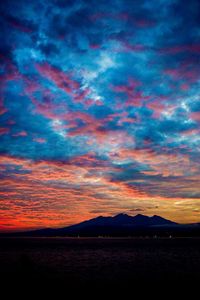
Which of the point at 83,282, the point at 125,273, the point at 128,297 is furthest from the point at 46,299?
the point at 125,273

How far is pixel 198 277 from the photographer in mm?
50844

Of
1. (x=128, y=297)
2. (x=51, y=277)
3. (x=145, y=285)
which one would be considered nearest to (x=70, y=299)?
(x=128, y=297)

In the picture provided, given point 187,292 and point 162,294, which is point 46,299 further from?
point 187,292

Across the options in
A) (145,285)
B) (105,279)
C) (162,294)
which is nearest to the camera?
(162,294)

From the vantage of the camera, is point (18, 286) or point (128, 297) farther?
point (18, 286)

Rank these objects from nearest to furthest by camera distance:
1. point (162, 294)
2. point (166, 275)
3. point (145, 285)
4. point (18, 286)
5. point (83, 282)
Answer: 1. point (162, 294)
2. point (18, 286)
3. point (145, 285)
4. point (83, 282)
5. point (166, 275)

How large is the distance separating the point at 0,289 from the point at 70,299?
33.5ft

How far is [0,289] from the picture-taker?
39281 mm

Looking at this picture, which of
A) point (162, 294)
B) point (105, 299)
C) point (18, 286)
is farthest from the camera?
point (18, 286)

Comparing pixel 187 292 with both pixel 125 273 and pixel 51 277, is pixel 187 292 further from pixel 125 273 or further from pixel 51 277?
pixel 51 277

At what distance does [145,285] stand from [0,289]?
1985 cm

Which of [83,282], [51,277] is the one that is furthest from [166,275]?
[51,277]

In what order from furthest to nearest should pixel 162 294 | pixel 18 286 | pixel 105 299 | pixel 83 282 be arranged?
pixel 83 282
pixel 18 286
pixel 162 294
pixel 105 299

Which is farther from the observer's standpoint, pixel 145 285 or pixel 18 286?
pixel 145 285
